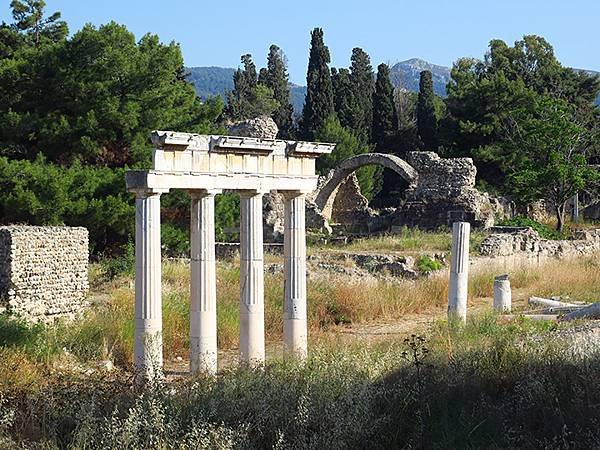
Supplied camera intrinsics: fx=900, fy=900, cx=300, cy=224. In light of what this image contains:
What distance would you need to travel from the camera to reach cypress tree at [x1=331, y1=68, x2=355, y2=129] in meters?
52.1

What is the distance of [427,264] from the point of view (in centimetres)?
2148

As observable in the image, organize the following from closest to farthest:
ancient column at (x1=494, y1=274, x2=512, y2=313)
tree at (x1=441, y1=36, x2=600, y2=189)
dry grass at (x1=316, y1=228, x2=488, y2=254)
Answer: ancient column at (x1=494, y1=274, x2=512, y2=313), dry grass at (x1=316, y1=228, x2=488, y2=254), tree at (x1=441, y1=36, x2=600, y2=189)

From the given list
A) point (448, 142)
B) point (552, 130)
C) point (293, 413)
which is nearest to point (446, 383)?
point (293, 413)

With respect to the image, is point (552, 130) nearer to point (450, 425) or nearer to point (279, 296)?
point (279, 296)

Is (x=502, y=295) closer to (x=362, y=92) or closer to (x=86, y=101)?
(x=86, y=101)

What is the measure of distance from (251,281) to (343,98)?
41900 millimetres

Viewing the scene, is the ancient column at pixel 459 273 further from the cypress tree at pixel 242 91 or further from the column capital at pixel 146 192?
the cypress tree at pixel 242 91

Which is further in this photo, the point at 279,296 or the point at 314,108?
the point at 314,108

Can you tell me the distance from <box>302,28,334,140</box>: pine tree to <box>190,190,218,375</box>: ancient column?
1458 inches

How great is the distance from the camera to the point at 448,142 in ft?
149

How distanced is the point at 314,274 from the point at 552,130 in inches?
637

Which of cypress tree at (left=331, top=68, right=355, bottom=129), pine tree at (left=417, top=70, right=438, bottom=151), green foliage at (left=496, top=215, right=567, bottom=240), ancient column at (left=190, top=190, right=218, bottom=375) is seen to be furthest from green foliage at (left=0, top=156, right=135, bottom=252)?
pine tree at (left=417, top=70, right=438, bottom=151)

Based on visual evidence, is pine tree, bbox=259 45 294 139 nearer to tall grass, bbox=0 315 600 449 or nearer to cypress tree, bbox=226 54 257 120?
cypress tree, bbox=226 54 257 120

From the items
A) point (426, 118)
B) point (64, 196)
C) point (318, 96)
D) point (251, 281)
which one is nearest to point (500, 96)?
point (426, 118)
